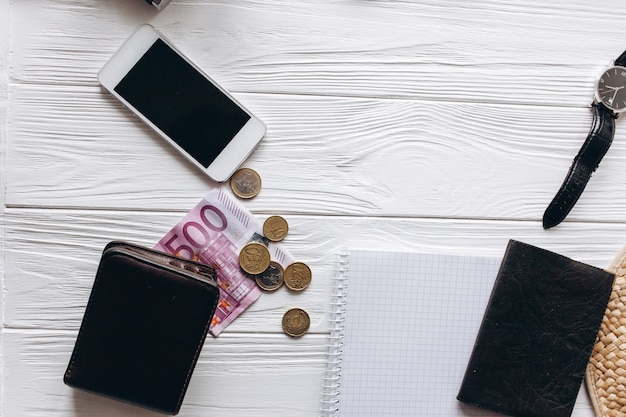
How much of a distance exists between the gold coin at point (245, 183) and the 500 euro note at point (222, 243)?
0.01m

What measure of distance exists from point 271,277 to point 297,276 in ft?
0.11

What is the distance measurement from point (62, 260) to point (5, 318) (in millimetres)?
96

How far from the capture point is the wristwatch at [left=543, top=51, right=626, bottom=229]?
0.81 m

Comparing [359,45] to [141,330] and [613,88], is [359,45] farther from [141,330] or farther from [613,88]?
[141,330]

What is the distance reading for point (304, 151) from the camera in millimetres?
795

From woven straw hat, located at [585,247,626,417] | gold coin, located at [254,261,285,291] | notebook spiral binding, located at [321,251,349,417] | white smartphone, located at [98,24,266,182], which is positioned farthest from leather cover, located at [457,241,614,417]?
white smartphone, located at [98,24,266,182]

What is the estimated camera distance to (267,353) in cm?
80

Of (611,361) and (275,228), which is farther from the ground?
(275,228)

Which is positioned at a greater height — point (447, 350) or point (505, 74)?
point (505, 74)

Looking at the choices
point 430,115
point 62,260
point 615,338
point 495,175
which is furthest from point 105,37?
point 615,338

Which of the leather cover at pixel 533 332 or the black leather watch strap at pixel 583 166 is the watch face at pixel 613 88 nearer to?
the black leather watch strap at pixel 583 166

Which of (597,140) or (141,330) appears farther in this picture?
(597,140)

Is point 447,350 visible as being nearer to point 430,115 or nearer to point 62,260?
point 430,115

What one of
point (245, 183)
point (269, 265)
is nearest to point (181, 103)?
point (245, 183)
